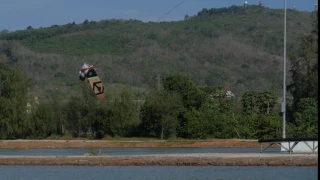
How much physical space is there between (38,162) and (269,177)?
1443cm

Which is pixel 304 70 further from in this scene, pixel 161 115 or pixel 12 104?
pixel 12 104

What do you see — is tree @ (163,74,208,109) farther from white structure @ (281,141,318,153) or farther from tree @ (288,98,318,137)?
white structure @ (281,141,318,153)

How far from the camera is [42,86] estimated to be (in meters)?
149

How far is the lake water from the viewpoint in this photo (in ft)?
96.2

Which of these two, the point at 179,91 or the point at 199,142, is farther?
the point at 179,91

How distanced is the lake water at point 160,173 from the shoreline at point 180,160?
89cm

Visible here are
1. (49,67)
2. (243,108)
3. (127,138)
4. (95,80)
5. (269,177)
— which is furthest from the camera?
(49,67)

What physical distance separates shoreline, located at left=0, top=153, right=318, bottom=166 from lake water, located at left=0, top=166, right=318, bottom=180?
889 mm

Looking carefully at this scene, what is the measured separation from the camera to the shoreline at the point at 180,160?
33.7 metres

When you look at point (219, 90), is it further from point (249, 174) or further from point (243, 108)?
point (249, 174)

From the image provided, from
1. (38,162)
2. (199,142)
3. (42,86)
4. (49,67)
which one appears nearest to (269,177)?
(38,162)

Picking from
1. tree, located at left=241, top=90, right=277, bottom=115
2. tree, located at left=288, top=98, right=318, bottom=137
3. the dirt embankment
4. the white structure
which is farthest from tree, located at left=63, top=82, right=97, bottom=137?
the white structure

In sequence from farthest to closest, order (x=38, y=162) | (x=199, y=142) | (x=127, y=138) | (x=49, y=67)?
1. (x=49, y=67)
2. (x=127, y=138)
3. (x=199, y=142)
4. (x=38, y=162)

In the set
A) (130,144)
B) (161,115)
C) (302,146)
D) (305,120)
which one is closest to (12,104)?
(161,115)
